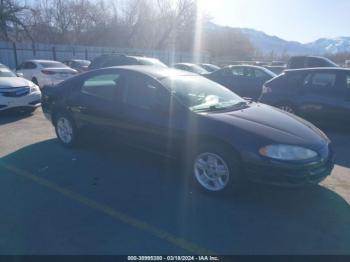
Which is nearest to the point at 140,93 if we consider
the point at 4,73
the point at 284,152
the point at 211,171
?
the point at 211,171

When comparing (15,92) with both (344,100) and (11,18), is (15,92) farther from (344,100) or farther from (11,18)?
(11,18)

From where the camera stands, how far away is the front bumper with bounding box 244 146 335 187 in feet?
11.7

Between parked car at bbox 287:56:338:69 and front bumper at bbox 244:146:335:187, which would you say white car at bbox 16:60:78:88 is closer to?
parked car at bbox 287:56:338:69

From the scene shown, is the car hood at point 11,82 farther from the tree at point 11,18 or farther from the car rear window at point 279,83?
the tree at point 11,18

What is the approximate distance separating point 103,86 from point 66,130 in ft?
3.83

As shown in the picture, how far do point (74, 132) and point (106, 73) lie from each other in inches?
47.1

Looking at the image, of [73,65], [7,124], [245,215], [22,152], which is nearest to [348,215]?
[245,215]

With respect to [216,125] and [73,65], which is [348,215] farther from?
[73,65]

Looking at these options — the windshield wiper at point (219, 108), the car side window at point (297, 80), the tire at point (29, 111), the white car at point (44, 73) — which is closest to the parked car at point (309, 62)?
the car side window at point (297, 80)

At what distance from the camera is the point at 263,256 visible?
2902 mm

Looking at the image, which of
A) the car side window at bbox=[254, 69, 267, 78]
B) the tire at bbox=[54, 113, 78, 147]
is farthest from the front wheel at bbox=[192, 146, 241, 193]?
the car side window at bbox=[254, 69, 267, 78]

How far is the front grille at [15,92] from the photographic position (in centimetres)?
817

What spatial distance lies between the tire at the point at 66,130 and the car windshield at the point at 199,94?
203cm

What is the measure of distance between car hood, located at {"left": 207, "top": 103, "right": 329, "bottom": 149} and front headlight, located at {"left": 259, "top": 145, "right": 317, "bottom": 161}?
0.06 m
